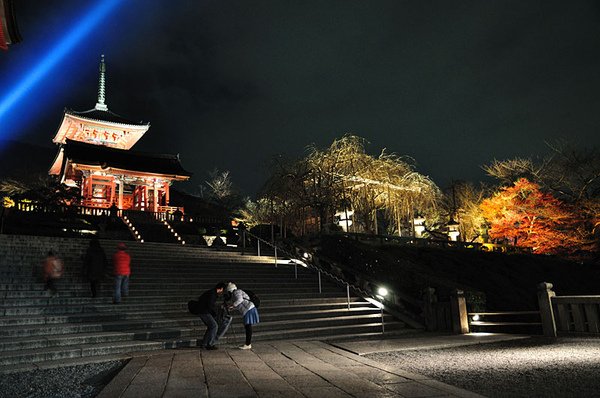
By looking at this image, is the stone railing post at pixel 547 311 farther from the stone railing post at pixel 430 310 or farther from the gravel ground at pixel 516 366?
the stone railing post at pixel 430 310

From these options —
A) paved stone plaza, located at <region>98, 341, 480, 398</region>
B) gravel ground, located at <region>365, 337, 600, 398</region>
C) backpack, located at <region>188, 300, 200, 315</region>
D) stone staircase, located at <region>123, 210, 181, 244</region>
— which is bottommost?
gravel ground, located at <region>365, 337, 600, 398</region>

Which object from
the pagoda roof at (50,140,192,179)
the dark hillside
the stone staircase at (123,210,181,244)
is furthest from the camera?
the pagoda roof at (50,140,192,179)

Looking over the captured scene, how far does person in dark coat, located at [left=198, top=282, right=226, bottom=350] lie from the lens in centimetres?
814

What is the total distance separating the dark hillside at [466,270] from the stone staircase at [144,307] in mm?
3276

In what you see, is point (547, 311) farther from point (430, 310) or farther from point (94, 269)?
point (94, 269)

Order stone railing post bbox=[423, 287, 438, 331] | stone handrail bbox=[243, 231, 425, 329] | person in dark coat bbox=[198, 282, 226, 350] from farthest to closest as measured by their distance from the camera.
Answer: stone handrail bbox=[243, 231, 425, 329], stone railing post bbox=[423, 287, 438, 331], person in dark coat bbox=[198, 282, 226, 350]

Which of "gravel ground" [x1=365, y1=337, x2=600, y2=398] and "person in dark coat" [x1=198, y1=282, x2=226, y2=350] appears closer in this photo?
"gravel ground" [x1=365, y1=337, x2=600, y2=398]

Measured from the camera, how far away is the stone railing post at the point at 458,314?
37.6ft

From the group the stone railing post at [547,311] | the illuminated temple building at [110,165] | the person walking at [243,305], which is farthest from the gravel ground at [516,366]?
the illuminated temple building at [110,165]

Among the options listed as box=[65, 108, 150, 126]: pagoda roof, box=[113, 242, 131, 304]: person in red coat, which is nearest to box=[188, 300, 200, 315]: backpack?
box=[113, 242, 131, 304]: person in red coat

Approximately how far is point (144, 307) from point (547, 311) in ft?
34.6

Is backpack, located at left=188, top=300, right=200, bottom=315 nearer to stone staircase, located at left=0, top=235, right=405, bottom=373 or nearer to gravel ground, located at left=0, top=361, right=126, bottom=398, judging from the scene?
stone staircase, located at left=0, top=235, right=405, bottom=373

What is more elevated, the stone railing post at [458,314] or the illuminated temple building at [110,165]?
the illuminated temple building at [110,165]

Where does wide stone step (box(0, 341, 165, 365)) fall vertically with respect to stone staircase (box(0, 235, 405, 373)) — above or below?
below
